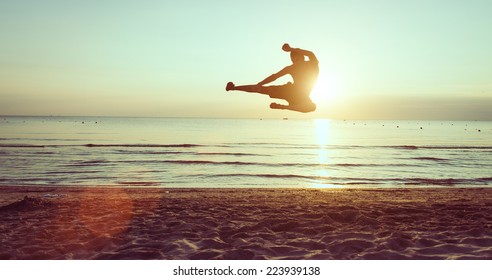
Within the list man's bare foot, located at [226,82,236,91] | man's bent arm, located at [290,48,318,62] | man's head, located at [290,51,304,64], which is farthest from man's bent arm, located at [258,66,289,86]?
man's bare foot, located at [226,82,236,91]

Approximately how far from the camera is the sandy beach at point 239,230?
7594 mm

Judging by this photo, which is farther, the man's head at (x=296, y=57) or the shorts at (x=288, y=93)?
the shorts at (x=288, y=93)

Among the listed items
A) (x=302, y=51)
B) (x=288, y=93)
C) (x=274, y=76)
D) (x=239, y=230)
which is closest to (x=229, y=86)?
(x=274, y=76)

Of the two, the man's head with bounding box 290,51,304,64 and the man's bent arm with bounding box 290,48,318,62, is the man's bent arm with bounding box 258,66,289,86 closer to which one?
the man's head with bounding box 290,51,304,64

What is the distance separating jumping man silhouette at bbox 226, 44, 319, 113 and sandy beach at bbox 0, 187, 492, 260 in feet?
9.15

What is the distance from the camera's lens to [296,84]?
9.28 m

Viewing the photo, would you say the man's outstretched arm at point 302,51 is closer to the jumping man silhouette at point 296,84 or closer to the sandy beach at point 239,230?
the jumping man silhouette at point 296,84

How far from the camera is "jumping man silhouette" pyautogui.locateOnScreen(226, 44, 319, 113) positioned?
8.98m

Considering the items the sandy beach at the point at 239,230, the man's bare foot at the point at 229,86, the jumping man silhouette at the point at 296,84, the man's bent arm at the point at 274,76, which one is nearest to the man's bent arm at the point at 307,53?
the jumping man silhouette at the point at 296,84

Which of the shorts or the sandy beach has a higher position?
the shorts

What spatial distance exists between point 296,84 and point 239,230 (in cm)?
343

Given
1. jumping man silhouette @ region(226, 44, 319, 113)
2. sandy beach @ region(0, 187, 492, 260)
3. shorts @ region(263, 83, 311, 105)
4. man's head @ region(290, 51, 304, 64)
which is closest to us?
sandy beach @ region(0, 187, 492, 260)

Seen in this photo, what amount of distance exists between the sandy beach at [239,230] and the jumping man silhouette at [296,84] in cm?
279

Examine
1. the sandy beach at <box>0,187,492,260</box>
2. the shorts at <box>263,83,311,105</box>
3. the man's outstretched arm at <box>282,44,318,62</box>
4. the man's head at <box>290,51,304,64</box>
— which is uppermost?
the man's outstretched arm at <box>282,44,318,62</box>
